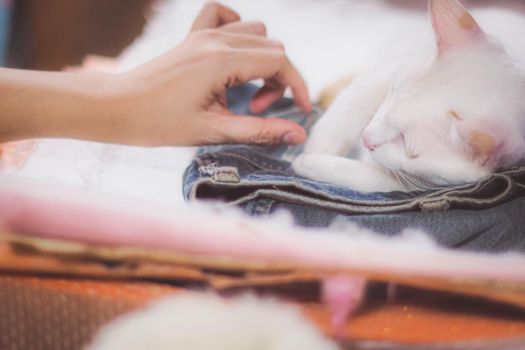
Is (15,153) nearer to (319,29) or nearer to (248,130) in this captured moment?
(248,130)

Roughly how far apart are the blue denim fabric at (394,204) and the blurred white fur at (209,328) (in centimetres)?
14

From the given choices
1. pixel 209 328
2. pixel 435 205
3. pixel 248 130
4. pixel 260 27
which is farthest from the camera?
pixel 260 27

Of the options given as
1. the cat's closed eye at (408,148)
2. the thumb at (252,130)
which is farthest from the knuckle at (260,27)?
the cat's closed eye at (408,148)

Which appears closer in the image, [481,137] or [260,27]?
[481,137]

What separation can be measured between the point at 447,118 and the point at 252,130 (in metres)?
0.24

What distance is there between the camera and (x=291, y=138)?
0.65m

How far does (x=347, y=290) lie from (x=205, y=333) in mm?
124

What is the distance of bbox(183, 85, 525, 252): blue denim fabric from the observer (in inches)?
19.4

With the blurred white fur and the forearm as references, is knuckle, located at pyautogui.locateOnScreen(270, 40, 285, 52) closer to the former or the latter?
the forearm

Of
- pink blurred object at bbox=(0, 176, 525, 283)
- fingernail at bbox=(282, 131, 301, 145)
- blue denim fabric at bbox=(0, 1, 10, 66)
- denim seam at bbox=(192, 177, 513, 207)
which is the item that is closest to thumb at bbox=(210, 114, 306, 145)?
fingernail at bbox=(282, 131, 301, 145)

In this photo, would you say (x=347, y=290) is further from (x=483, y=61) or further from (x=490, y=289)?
(x=483, y=61)

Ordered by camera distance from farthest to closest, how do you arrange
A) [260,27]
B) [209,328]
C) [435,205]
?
[260,27] < [435,205] < [209,328]

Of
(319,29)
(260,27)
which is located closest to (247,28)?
(260,27)

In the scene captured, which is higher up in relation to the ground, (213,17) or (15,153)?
(213,17)
